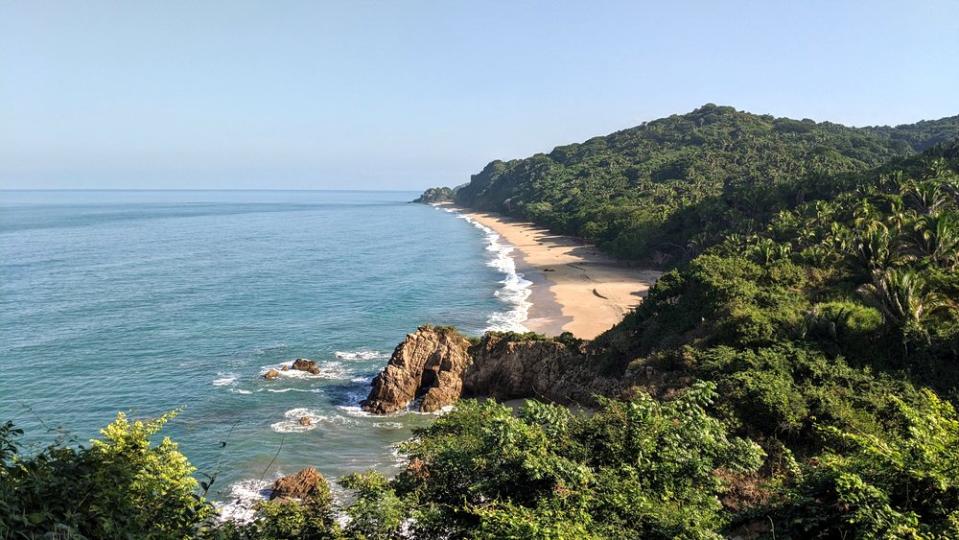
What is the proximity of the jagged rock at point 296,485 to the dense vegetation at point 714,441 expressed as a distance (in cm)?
254

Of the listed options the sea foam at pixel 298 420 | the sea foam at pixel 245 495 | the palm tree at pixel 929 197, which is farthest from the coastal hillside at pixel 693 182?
the sea foam at pixel 245 495

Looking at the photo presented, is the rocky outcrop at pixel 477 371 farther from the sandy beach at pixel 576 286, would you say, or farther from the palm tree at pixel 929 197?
the palm tree at pixel 929 197

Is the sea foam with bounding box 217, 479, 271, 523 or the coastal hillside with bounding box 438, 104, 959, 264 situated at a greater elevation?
the coastal hillside with bounding box 438, 104, 959, 264

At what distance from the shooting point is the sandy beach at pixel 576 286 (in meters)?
46.6

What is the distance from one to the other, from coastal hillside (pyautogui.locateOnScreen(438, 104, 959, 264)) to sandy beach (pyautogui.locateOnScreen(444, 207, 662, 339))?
403cm

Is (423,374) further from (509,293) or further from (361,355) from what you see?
(509,293)

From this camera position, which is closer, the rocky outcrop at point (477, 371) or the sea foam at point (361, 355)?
the rocky outcrop at point (477, 371)

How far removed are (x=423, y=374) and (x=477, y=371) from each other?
336 cm

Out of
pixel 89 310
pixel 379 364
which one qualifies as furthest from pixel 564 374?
pixel 89 310

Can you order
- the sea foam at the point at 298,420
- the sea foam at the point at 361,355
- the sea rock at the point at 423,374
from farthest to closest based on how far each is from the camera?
the sea foam at the point at 361,355
the sea rock at the point at 423,374
the sea foam at the point at 298,420

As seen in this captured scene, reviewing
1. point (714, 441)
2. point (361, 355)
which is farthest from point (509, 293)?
point (714, 441)

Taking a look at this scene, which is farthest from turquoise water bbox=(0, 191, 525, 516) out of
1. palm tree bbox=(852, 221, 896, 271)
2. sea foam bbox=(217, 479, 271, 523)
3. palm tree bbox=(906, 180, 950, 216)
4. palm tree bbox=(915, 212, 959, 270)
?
palm tree bbox=(906, 180, 950, 216)

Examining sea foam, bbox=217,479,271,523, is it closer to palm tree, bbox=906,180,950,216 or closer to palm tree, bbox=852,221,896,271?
palm tree, bbox=852,221,896,271

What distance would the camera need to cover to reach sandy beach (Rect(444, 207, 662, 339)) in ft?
153
